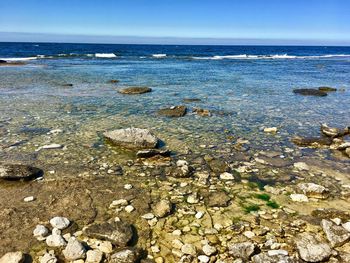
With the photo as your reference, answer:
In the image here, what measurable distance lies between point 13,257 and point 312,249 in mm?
3824

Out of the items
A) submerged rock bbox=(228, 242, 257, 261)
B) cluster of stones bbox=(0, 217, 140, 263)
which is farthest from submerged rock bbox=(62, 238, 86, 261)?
submerged rock bbox=(228, 242, 257, 261)

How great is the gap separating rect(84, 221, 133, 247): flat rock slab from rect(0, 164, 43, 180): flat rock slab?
2242 mm

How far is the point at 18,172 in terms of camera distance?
6156 mm

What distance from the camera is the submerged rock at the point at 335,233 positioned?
442cm

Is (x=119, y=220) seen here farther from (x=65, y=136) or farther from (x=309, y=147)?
(x=309, y=147)

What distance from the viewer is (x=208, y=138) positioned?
29.4 ft

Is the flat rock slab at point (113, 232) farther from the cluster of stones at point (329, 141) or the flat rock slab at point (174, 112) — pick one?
the flat rock slab at point (174, 112)

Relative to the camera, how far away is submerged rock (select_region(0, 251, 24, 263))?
3888 mm

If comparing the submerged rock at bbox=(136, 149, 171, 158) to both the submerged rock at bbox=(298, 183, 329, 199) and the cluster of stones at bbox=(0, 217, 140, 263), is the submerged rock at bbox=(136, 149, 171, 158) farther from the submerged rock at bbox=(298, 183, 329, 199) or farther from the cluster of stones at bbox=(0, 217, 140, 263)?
the submerged rock at bbox=(298, 183, 329, 199)

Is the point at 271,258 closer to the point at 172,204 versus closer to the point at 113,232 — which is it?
the point at 172,204

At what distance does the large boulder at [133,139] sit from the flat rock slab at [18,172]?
2175 millimetres

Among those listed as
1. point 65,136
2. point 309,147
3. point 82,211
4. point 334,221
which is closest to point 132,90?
point 65,136

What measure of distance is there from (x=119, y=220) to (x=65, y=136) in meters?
4.65

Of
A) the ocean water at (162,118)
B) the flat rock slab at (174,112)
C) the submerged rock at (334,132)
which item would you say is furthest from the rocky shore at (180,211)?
the flat rock slab at (174,112)
